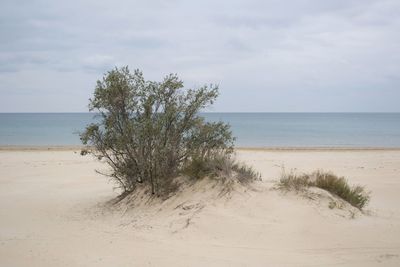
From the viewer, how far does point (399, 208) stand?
400 inches

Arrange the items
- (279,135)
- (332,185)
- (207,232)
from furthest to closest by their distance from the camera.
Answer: (279,135), (332,185), (207,232)

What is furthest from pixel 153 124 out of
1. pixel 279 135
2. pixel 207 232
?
pixel 279 135

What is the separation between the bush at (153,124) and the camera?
9.34 m

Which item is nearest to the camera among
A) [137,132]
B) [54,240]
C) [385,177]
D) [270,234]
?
[270,234]

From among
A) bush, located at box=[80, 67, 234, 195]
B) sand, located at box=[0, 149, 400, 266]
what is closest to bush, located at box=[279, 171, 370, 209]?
sand, located at box=[0, 149, 400, 266]

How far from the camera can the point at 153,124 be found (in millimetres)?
9203

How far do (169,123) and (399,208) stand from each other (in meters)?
5.61

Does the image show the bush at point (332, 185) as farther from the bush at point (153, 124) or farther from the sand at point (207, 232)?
the bush at point (153, 124)

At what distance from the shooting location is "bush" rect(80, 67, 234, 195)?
368 inches

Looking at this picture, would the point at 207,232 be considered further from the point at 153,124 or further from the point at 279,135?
the point at 279,135

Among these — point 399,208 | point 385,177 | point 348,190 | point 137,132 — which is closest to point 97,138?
point 137,132

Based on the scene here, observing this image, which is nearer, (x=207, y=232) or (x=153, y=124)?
(x=207, y=232)

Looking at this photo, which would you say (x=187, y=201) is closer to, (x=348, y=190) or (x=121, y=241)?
(x=121, y=241)

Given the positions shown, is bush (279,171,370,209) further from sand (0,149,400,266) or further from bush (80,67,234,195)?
bush (80,67,234,195)
